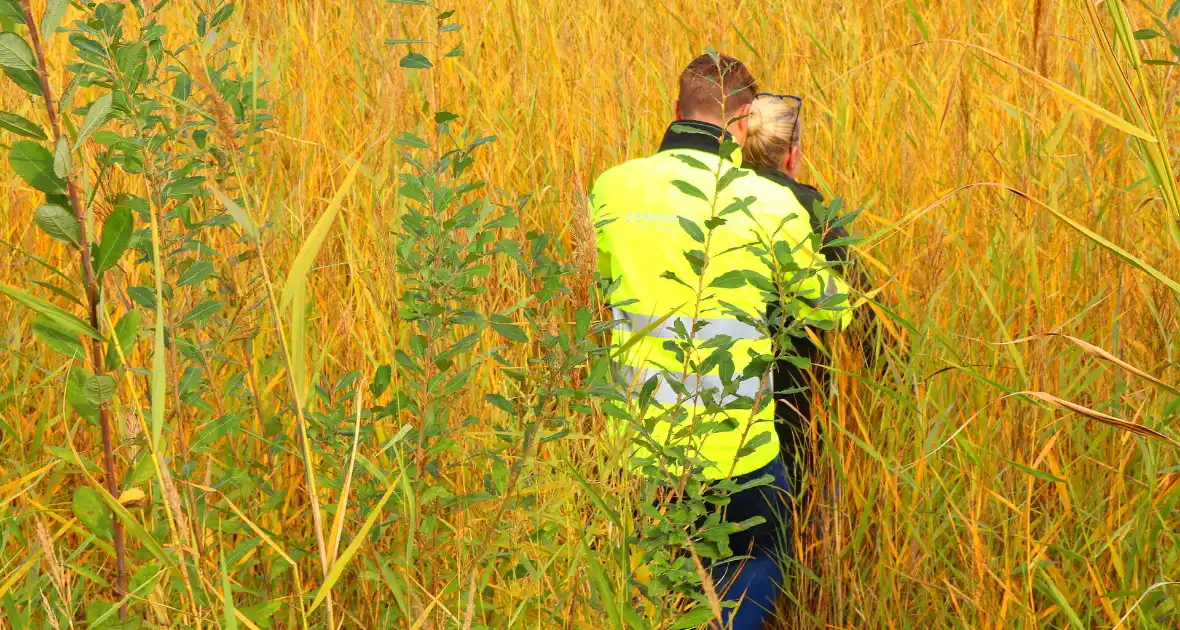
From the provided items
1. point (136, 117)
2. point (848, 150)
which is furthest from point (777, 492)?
point (136, 117)

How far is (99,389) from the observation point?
3.48 ft

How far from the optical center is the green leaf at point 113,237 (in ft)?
3.40

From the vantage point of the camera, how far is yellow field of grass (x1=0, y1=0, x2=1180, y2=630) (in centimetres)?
148

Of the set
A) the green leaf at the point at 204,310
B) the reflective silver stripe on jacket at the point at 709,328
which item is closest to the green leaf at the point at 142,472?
the green leaf at the point at 204,310

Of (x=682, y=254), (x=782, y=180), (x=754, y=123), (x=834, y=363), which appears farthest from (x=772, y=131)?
(x=834, y=363)

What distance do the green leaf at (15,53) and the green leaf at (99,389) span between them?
32 cm

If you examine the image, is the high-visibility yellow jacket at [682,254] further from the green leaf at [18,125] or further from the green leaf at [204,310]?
the green leaf at [18,125]

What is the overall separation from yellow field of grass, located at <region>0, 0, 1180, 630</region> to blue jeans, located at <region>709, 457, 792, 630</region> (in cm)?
7

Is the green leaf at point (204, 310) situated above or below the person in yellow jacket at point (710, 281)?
above

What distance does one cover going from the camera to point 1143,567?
163 cm

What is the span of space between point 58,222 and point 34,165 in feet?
Answer: 0.21

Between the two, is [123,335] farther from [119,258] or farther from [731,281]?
[731,281]

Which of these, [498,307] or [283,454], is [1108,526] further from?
[283,454]

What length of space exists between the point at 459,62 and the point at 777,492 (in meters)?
1.73
